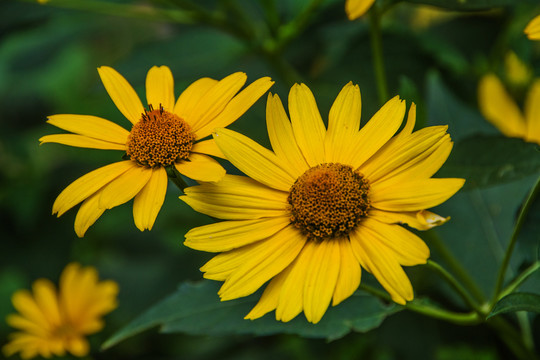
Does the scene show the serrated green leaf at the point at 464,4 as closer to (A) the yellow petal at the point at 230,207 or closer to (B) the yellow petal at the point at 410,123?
(B) the yellow petal at the point at 410,123

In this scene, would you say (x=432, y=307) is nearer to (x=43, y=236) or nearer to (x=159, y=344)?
(x=159, y=344)

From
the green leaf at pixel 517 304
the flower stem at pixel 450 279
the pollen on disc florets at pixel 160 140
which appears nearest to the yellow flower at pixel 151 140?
the pollen on disc florets at pixel 160 140

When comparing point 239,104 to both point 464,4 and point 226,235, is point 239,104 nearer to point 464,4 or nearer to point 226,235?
point 226,235

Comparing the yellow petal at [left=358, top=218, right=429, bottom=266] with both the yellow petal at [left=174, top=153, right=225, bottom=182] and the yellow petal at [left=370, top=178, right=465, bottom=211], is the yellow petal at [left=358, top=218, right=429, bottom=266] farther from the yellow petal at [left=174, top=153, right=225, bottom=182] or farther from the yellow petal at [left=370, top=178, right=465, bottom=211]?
the yellow petal at [left=174, top=153, right=225, bottom=182]

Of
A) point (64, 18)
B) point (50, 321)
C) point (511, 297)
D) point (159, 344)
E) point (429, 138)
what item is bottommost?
point (511, 297)

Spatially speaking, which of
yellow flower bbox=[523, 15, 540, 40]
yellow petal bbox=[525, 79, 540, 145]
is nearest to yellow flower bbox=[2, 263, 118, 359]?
yellow petal bbox=[525, 79, 540, 145]

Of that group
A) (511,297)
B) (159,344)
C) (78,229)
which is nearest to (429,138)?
(511,297)
